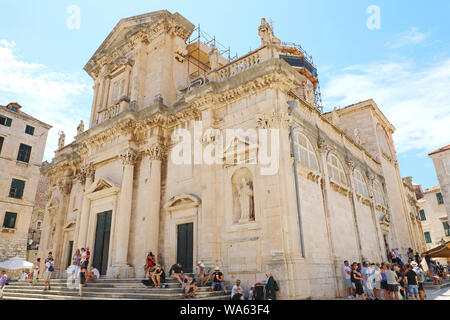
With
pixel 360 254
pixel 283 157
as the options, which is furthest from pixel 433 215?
pixel 283 157

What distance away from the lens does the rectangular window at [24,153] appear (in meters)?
31.1

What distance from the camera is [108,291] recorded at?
11438mm

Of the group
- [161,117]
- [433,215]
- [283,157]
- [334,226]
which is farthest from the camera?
[433,215]

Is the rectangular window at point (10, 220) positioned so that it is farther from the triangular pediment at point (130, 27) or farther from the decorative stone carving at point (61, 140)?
the triangular pediment at point (130, 27)

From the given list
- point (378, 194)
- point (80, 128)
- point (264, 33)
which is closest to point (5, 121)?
point (80, 128)

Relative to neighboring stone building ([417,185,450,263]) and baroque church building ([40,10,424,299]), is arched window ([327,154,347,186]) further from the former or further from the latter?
neighboring stone building ([417,185,450,263])

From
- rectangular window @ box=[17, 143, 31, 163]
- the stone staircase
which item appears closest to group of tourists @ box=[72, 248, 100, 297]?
the stone staircase

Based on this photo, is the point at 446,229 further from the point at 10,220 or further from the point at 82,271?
the point at 10,220

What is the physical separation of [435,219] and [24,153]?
47.2 metres

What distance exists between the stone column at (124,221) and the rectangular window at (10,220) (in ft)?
64.3

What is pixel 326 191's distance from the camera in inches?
563

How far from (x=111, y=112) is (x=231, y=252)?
12207 mm

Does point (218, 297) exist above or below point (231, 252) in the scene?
below
